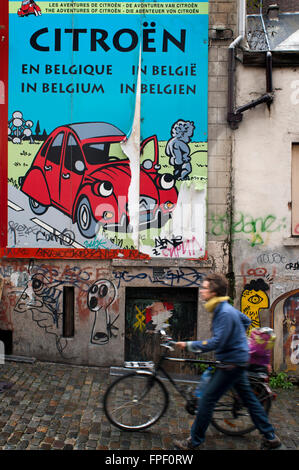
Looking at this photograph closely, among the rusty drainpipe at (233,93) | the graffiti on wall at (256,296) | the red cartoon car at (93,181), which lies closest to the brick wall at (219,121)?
the rusty drainpipe at (233,93)

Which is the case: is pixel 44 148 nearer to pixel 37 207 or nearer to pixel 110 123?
pixel 37 207

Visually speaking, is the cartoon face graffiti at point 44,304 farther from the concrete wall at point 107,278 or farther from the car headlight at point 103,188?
the car headlight at point 103,188

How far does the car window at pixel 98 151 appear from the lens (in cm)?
690

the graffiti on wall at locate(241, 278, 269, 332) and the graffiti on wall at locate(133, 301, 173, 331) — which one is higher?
the graffiti on wall at locate(241, 278, 269, 332)

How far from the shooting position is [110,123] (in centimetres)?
689

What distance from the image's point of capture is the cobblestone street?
172 inches

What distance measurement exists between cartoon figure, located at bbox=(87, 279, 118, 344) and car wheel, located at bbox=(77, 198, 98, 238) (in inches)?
35.3

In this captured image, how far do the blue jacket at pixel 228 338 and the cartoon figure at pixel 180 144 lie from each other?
3.52 metres

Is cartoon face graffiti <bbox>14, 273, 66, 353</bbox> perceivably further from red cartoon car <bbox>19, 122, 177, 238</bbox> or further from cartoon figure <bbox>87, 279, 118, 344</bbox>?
red cartoon car <bbox>19, 122, 177, 238</bbox>

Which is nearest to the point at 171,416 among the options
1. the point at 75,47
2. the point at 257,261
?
the point at 257,261

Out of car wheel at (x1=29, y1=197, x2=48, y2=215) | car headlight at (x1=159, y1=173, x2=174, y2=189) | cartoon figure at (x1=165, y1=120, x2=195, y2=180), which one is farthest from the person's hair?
car wheel at (x1=29, y1=197, x2=48, y2=215)

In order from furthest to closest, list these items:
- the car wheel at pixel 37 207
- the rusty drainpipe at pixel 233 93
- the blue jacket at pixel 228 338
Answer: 1. the car wheel at pixel 37 207
2. the rusty drainpipe at pixel 233 93
3. the blue jacket at pixel 228 338
